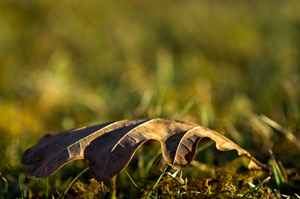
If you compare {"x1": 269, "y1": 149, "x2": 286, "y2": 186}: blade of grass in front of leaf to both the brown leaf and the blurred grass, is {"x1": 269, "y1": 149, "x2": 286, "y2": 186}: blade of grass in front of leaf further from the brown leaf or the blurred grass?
the blurred grass

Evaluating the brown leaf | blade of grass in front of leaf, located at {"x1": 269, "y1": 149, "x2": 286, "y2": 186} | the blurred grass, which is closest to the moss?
the brown leaf

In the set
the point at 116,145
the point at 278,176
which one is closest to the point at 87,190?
the point at 116,145

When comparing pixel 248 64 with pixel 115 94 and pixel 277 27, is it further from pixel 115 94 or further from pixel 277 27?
pixel 115 94

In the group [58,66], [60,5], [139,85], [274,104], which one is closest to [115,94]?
[139,85]

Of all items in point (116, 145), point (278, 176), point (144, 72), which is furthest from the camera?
point (144, 72)

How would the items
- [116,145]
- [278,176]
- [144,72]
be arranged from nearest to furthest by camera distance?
[116,145] < [278,176] < [144,72]

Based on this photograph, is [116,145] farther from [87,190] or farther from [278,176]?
[278,176]
